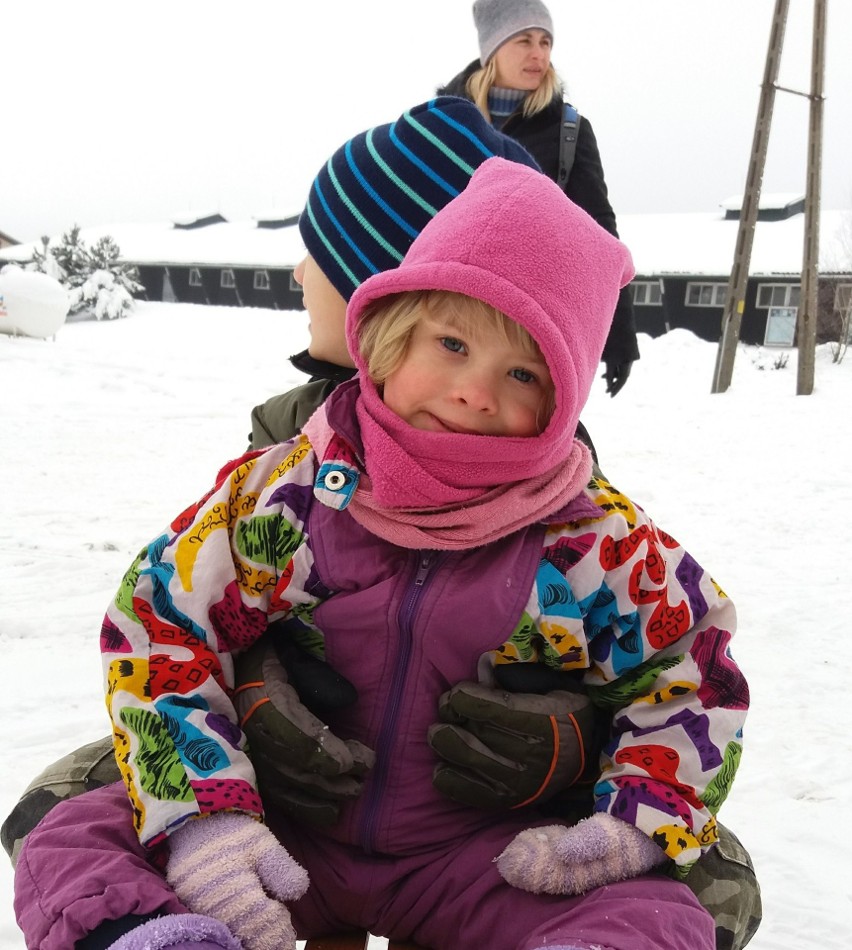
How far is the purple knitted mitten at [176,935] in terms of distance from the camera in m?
0.98

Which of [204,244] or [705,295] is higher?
[204,244]

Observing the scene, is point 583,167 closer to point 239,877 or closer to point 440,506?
point 440,506

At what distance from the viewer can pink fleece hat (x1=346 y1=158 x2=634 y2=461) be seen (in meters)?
1.25

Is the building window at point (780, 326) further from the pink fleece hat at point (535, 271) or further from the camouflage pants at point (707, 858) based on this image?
the camouflage pants at point (707, 858)

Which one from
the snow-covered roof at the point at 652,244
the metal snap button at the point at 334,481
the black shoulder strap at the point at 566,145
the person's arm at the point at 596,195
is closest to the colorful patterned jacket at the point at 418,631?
the metal snap button at the point at 334,481

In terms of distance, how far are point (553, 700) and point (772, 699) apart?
7.12 ft

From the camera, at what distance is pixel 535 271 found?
1.26 meters

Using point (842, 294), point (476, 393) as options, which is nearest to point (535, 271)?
point (476, 393)

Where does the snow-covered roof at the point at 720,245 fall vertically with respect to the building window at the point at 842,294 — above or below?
above

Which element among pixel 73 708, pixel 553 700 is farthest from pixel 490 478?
pixel 73 708

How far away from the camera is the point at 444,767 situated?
4.24 ft

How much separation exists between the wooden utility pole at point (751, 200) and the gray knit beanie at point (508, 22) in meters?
8.55

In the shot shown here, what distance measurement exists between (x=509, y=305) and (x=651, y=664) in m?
0.59

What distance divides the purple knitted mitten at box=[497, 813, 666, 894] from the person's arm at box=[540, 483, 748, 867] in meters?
0.03
